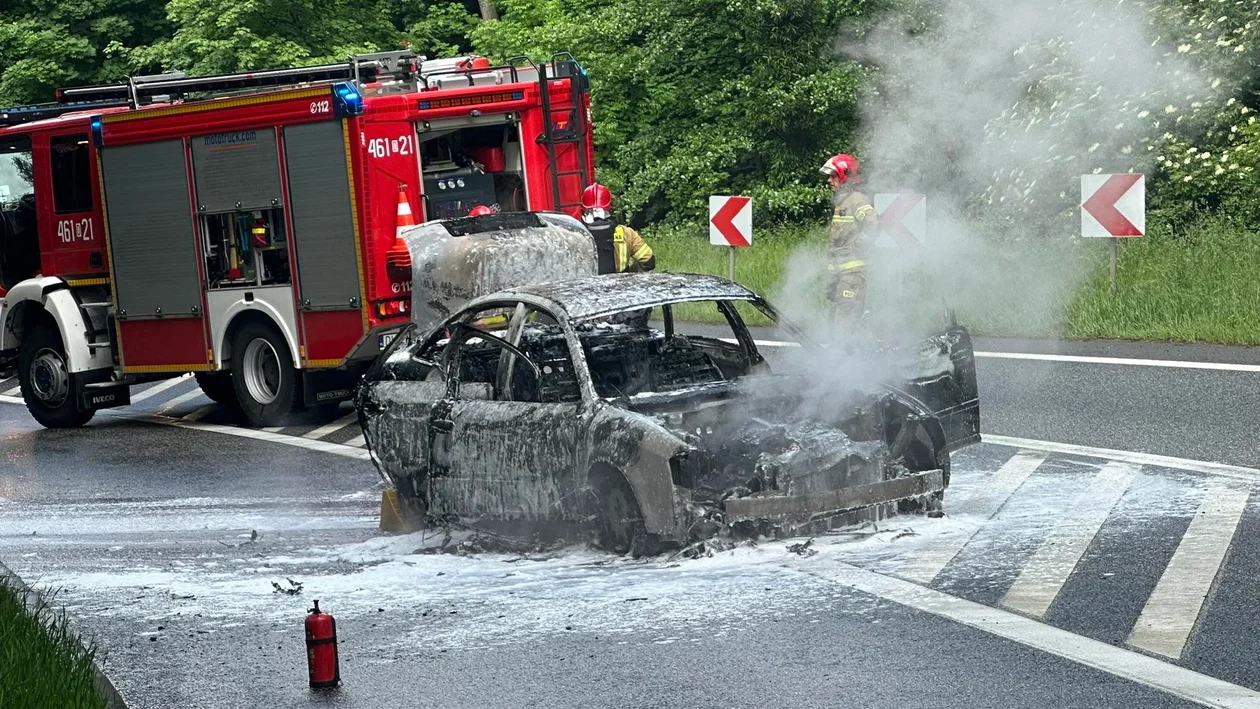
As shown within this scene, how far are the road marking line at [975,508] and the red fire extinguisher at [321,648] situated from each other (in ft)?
8.63

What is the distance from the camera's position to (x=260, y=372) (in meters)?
15.1

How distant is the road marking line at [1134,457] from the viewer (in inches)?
374

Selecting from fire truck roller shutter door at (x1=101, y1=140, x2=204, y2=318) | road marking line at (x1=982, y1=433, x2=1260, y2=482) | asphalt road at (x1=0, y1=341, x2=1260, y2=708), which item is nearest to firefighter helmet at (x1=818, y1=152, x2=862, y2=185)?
asphalt road at (x1=0, y1=341, x2=1260, y2=708)

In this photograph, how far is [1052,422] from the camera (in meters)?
11.8

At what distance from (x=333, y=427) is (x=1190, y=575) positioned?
8782 mm

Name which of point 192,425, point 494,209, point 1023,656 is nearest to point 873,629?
point 1023,656

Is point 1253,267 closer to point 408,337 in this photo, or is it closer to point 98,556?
point 408,337

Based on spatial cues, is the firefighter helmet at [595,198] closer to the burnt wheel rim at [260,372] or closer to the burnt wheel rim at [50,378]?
the burnt wheel rim at [260,372]

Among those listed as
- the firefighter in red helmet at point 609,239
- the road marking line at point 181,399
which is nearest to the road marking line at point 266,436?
the road marking line at point 181,399

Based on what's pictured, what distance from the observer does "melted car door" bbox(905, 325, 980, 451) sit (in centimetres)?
941

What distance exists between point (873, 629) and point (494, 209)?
29.9ft

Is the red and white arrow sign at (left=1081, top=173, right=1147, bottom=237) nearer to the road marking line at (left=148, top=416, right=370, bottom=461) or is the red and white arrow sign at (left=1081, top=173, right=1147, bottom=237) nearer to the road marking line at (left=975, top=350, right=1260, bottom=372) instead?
the road marking line at (left=975, top=350, right=1260, bottom=372)

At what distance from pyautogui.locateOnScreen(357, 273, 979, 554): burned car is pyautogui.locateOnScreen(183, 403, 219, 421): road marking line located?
6419 millimetres

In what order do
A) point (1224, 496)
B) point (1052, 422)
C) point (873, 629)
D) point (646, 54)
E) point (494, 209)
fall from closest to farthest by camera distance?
1. point (873, 629)
2. point (1224, 496)
3. point (1052, 422)
4. point (494, 209)
5. point (646, 54)
